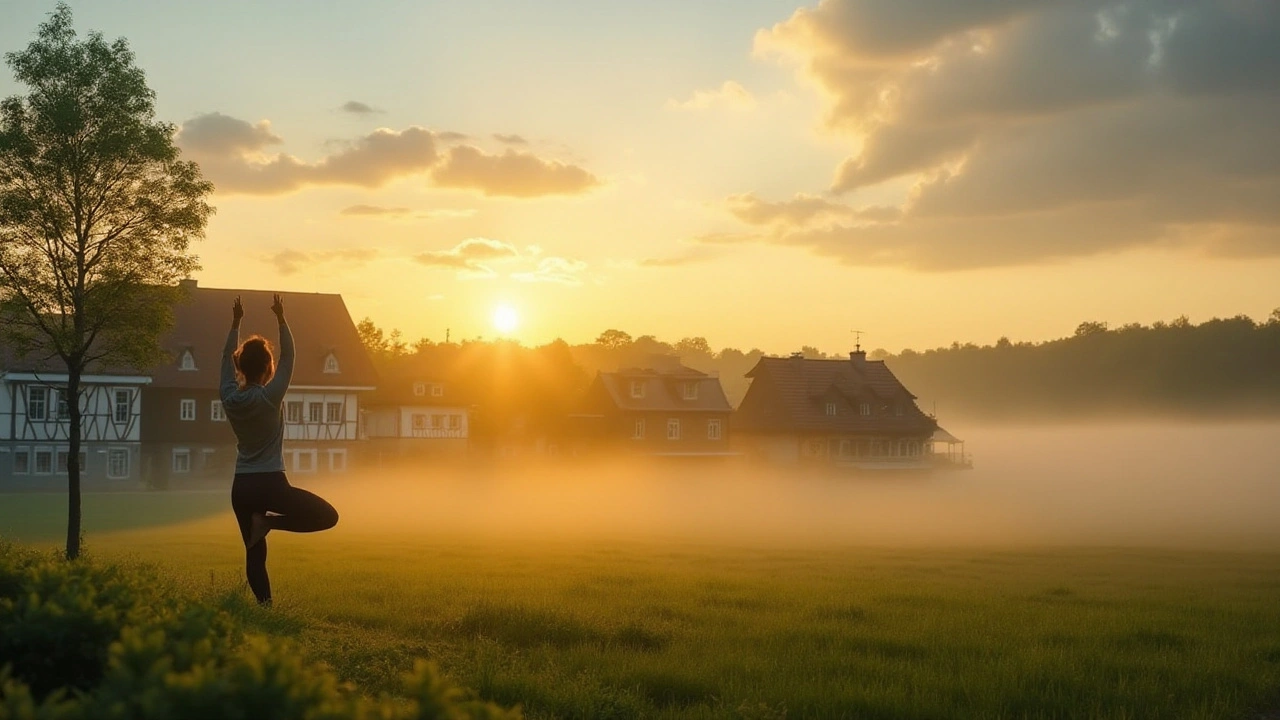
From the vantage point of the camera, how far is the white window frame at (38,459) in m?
64.2

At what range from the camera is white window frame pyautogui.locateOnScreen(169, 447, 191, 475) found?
69375 millimetres

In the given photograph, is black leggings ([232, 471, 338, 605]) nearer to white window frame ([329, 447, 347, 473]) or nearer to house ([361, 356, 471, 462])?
white window frame ([329, 447, 347, 473])

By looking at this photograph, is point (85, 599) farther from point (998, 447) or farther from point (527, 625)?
point (998, 447)

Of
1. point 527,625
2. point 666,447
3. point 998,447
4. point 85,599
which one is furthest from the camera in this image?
point 998,447

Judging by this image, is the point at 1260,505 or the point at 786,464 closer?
the point at 1260,505

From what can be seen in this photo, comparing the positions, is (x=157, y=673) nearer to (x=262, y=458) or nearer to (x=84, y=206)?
(x=262, y=458)

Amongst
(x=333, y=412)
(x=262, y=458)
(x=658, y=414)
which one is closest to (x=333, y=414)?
(x=333, y=412)

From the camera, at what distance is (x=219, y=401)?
73.9m

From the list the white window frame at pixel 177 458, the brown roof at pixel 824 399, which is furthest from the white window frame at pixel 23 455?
the brown roof at pixel 824 399

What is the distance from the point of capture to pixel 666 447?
89.9 m

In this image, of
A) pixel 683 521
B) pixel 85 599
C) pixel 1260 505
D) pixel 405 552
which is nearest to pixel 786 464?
pixel 1260 505

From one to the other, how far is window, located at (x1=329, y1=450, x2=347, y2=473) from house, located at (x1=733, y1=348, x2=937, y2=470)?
111ft

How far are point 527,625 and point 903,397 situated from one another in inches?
3458

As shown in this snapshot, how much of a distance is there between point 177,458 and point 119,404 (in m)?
4.61
